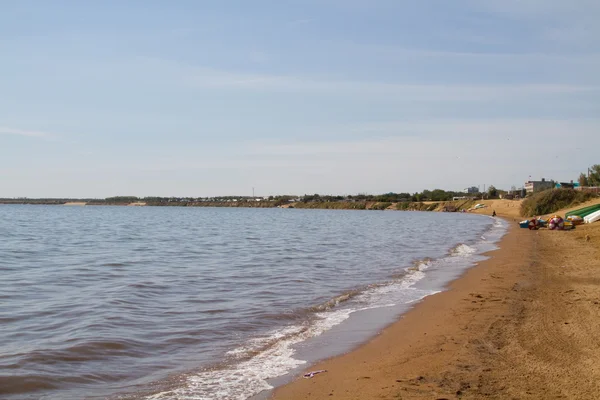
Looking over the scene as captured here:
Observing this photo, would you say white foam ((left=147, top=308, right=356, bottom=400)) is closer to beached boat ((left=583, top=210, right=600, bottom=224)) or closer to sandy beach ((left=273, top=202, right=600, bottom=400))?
sandy beach ((left=273, top=202, right=600, bottom=400))

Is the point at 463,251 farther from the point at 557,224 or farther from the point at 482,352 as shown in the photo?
the point at 482,352

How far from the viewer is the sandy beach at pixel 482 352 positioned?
19.9 ft

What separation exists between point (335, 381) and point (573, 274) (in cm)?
1134

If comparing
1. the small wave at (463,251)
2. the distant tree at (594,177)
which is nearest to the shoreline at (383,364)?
the small wave at (463,251)

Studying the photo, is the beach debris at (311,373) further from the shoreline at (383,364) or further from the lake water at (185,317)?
the lake water at (185,317)

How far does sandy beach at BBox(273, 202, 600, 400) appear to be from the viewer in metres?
6.08

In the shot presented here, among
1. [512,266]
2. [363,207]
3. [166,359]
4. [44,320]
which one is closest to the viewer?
[166,359]

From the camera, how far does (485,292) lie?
523 inches

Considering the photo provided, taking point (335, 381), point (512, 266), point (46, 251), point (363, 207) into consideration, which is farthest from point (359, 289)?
point (363, 207)

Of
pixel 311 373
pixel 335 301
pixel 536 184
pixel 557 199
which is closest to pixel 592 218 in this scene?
pixel 557 199

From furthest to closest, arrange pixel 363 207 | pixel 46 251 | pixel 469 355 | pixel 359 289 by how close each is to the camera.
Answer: pixel 363 207, pixel 46 251, pixel 359 289, pixel 469 355

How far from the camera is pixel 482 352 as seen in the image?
7594 millimetres

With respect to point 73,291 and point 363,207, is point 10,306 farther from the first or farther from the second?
point 363,207

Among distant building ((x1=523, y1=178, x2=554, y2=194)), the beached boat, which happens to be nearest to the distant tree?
distant building ((x1=523, y1=178, x2=554, y2=194))
